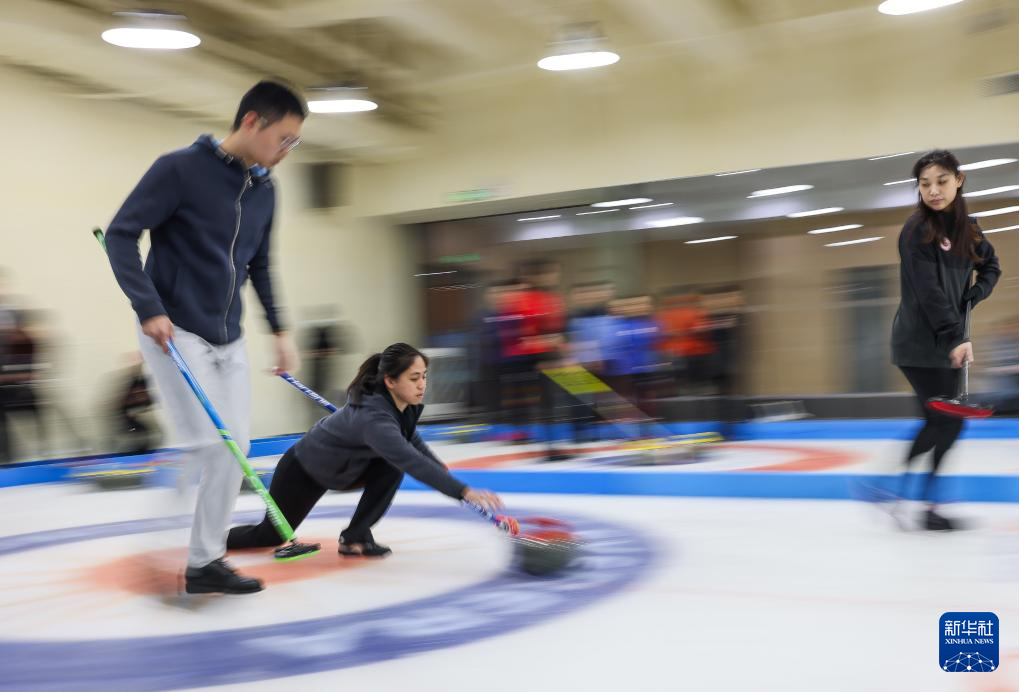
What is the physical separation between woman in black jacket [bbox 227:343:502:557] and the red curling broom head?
5.38 feet

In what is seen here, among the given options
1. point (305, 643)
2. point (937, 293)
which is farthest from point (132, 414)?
point (937, 293)

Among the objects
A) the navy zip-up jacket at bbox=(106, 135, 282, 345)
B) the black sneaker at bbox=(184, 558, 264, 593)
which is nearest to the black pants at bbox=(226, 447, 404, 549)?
the black sneaker at bbox=(184, 558, 264, 593)

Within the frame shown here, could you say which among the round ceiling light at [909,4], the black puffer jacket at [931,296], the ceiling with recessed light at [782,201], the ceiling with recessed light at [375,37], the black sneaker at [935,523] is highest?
the ceiling with recessed light at [375,37]

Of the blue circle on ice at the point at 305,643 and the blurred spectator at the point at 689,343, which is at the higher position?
the blurred spectator at the point at 689,343

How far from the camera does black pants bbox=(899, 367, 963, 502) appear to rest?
10.2ft

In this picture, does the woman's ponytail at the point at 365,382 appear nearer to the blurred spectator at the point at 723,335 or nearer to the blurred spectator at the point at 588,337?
the blurred spectator at the point at 588,337

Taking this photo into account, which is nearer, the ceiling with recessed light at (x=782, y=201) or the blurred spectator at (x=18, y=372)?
the blurred spectator at (x=18, y=372)

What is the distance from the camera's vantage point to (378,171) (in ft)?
36.2

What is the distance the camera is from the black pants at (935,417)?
10.2 ft

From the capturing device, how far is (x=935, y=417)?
3111 millimetres

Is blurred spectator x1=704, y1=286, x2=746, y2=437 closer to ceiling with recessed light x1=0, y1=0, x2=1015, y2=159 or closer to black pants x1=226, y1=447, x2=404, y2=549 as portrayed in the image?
ceiling with recessed light x1=0, y1=0, x2=1015, y2=159

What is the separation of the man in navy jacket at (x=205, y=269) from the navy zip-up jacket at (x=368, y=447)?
43 centimetres

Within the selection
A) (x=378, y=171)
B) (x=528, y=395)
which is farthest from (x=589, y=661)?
(x=378, y=171)

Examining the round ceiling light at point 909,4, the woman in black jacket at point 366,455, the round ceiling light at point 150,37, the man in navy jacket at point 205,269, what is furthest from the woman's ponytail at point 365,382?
the round ceiling light at point 909,4
